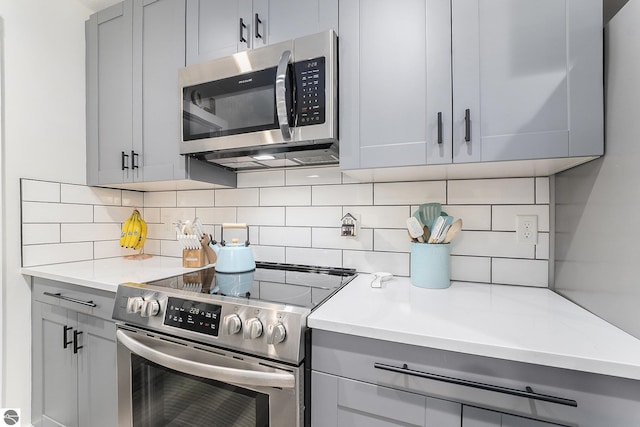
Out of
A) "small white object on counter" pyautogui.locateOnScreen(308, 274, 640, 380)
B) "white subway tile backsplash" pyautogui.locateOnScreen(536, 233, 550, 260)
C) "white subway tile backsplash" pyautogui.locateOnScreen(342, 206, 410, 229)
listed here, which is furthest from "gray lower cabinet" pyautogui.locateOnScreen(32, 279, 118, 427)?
"white subway tile backsplash" pyautogui.locateOnScreen(536, 233, 550, 260)

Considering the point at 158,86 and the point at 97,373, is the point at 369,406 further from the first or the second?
the point at 158,86

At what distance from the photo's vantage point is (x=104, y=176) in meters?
1.69

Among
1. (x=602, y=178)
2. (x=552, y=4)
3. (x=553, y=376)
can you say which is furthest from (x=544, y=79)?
(x=553, y=376)

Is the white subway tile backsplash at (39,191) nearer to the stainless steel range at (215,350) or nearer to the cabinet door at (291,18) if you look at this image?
the stainless steel range at (215,350)

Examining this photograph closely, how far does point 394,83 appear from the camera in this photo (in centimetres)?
102

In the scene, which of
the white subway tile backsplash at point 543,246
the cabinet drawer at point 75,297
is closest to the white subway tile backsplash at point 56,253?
the cabinet drawer at point 75,297

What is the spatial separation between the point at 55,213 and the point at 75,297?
23.9 inches

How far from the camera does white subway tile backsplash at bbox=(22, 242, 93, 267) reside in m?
1.52

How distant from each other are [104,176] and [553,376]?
217 cm

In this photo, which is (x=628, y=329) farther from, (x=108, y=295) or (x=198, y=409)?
(x=108, y=295)

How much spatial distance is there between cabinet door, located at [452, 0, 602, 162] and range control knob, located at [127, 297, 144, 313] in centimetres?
126

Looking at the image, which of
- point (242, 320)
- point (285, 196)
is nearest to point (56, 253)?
point (285, 196)

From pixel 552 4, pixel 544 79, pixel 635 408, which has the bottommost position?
pixel 635 408

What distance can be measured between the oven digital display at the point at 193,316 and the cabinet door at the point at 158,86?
690 mm
